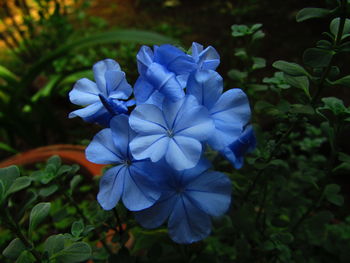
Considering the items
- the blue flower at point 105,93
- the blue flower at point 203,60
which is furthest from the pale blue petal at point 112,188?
the blue flower at point 203,60

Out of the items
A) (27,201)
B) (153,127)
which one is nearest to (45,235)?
(27,201)

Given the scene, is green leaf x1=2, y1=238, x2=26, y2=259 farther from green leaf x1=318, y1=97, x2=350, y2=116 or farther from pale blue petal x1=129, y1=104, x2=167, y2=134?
green leaf x1=318, y1=97, x2=350, y2=116

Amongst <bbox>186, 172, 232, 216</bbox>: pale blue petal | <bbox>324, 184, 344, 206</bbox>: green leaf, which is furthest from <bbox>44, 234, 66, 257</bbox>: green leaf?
<bbox>324, 184, 344, 206</bbox>: green leaf

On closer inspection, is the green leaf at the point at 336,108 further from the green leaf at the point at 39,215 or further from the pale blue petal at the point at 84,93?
the green leaf at the point at 39,215

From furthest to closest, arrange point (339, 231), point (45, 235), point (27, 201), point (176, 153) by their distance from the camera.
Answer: point (45, 235) < point (339, 231) < point (27, 201) < point (176, 153)

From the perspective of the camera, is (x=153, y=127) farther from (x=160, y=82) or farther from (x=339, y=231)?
(x=339, y=231)

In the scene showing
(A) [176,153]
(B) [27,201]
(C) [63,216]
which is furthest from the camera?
(C) [63,216]
